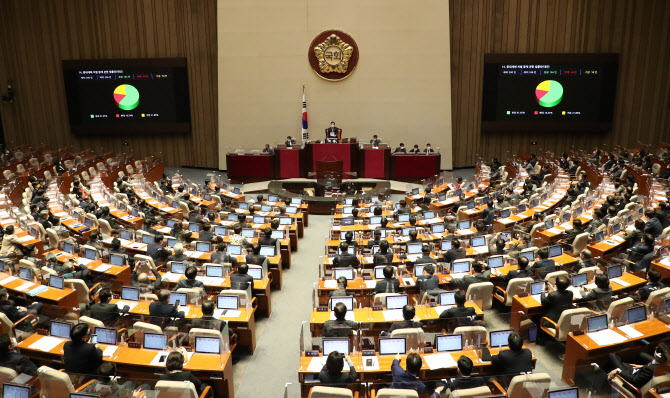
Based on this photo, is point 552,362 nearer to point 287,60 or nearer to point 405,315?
point 405,315

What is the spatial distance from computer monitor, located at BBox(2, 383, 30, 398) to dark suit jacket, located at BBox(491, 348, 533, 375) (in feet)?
17.0

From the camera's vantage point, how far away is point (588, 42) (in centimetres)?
2172

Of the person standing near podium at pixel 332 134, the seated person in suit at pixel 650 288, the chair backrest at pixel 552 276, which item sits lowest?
the chair backrest at pixel 552 276

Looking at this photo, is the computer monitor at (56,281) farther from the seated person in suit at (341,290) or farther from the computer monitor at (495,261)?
the computer monitor at (495,261)

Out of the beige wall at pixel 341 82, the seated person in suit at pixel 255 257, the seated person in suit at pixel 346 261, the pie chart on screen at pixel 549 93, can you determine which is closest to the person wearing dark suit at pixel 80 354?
the seated person in suit at pixel 255 257

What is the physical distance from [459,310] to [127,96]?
20.0 metres

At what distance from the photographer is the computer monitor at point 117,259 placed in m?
9.90

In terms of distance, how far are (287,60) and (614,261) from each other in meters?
16.2

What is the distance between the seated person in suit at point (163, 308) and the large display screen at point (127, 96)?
17.0 meters

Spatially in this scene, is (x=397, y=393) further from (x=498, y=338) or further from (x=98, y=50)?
(x=98, y=50)

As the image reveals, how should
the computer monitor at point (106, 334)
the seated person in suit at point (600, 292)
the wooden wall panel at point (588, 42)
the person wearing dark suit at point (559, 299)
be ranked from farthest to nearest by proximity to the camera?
the wooden wall panel at point (588, 42), the seated person in suit at point (600, 292), the person wearing dark suit at point (559, 299), the computer monitor at point (106, 334)

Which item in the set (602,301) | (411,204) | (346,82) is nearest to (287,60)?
(346,82)

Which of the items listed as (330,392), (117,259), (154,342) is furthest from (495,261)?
(117,259)

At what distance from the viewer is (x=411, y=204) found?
16.1m
